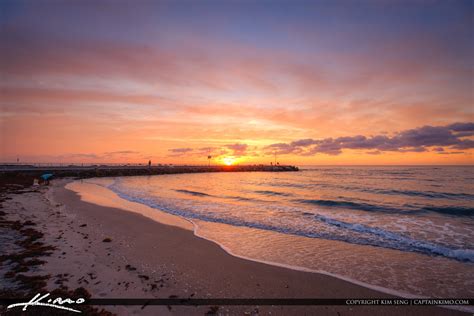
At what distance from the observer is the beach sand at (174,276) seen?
4691 mm

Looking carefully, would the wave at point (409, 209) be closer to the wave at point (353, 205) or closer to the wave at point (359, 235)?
the wave at point (353, 205)

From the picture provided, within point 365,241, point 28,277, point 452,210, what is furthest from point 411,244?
point 28,277

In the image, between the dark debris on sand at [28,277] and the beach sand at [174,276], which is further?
the beach sand at [174,276]

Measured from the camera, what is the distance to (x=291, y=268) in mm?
6727

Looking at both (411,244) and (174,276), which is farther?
(411,244)

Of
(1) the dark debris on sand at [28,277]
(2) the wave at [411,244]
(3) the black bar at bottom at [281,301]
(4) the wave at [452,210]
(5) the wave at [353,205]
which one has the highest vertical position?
(1) the dark debris on sand at [28,277]

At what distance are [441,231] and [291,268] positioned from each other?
10.7 metres

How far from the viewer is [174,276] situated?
19.2 ft
